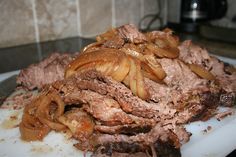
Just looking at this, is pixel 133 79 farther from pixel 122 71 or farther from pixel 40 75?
pixel 40 75


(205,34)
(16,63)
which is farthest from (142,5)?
(16,63)

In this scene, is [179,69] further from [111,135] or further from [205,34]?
[205,34]

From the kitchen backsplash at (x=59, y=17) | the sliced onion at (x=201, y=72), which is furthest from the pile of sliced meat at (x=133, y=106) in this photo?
the kitchen backsplash at (x=59, y=17)

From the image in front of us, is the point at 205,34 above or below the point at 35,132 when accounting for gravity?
above

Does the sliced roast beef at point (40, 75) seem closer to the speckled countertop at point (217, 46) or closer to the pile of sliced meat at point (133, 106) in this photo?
the pile of sliced meat at point (133, 106)

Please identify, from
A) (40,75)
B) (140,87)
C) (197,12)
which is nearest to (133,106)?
(140,87)

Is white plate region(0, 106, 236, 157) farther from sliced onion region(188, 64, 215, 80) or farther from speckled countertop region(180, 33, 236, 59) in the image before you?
speckled countertop region(180, 33, 236, 59)
